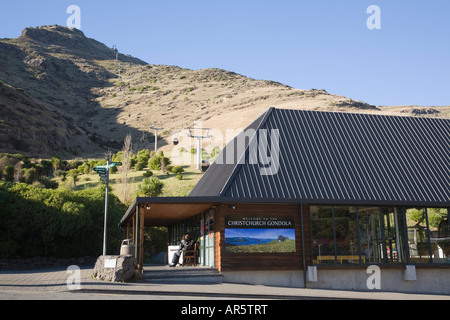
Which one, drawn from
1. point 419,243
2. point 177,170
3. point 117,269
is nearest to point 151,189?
point 177,170

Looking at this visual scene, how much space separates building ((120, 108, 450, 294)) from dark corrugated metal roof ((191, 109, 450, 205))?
5 centimetres

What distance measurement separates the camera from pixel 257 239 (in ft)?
51.2

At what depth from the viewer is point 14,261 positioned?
930 inches

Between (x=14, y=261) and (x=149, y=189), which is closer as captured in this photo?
(x=14, y=261)

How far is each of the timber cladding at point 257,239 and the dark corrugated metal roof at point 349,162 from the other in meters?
0.61

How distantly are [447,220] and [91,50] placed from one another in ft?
587

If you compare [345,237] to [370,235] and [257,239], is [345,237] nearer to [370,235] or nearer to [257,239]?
[370,235]

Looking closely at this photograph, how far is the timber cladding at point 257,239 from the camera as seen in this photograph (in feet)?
50.6

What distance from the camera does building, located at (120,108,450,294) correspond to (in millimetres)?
15594

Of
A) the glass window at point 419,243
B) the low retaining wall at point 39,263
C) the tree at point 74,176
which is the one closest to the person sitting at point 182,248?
the glass window at point 419,243

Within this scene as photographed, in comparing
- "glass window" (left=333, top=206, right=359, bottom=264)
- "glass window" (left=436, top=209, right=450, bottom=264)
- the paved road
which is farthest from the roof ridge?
"glass window" (left=436, top=209, right=450, bottom=264)

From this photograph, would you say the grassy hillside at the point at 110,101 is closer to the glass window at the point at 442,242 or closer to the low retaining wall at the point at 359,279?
the low retaining wall at the point at 359,279
